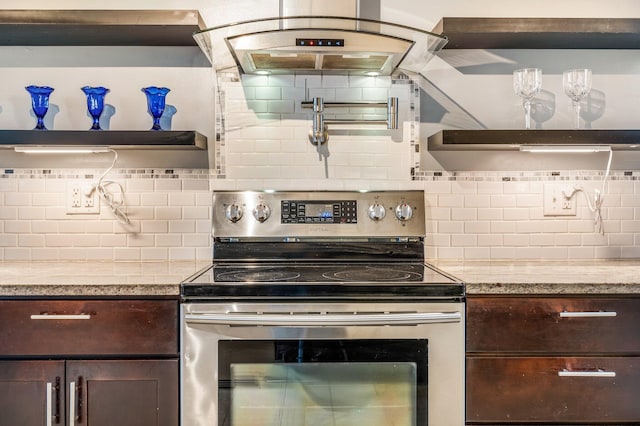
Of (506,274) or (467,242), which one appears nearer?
(506,274)

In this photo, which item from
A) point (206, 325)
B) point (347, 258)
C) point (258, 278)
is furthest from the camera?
point (347, 258)

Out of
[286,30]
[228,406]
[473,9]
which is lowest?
[228,406]

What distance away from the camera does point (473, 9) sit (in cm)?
217

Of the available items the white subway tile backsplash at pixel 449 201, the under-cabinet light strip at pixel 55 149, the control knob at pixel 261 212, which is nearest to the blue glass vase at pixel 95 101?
the under-cabinet light strip at pixel 55 149

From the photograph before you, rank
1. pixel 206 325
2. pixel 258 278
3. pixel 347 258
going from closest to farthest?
pixel 206 325 < pixel 258 278 < pixel 347 258

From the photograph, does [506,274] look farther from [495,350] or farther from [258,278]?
[258,278]

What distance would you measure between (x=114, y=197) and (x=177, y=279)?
745 millimetres

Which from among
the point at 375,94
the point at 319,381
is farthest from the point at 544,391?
the point at 375,94

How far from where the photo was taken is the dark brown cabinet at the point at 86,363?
150 cm

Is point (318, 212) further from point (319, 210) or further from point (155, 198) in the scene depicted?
point (155, 198)

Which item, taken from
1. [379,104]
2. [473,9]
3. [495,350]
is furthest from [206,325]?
[473,9]

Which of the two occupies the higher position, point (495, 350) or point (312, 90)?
point (312, 90)

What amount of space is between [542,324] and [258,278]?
903 mm

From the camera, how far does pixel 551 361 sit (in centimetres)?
153
